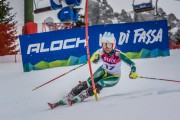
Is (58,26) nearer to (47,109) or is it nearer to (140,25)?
(140,25)

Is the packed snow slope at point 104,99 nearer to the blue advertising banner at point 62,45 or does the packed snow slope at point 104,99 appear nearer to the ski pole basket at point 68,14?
the blue advertising banner at point 62,45

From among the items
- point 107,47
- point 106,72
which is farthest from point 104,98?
point 107,47

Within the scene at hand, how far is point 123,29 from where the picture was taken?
1013 cm

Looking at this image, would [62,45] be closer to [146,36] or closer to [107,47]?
[146,36]

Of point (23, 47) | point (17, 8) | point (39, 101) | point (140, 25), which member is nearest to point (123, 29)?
point (140, 25)

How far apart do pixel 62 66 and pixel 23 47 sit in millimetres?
1323

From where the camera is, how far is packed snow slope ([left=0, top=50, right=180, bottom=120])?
3758 mm

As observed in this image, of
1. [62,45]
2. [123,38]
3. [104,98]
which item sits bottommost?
[104,98]

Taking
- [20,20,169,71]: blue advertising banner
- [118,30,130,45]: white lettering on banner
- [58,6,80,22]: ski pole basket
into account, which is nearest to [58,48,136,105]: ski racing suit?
[20,20,169,71]: blue advertising banner

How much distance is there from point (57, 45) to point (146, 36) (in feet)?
9.20

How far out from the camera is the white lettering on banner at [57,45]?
988 cm

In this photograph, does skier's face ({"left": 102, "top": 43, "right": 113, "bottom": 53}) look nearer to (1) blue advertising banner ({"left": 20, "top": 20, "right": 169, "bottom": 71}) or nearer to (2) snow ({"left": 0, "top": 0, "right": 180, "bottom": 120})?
(2) snow ({"left": 0, "top": 0, "right": 180, "bottom": 120})

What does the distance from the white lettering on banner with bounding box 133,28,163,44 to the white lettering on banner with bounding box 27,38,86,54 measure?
174cm

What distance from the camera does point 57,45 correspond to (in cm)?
991
